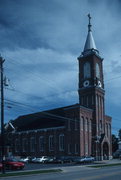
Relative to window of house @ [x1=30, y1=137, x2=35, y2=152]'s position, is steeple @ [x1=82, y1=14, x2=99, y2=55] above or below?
above

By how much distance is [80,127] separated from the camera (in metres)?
60.6

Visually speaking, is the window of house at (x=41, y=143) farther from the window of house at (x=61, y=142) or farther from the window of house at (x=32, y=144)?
the window of house at (x=61, y=142)

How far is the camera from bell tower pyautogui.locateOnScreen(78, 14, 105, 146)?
6538cm

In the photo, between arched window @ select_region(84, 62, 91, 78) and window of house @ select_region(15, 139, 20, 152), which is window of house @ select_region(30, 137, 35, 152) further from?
arched window @ select_region(84, 62, 91, 78)

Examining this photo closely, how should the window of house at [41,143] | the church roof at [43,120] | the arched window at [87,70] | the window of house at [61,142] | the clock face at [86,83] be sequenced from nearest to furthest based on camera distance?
A: the window of house at [61,142], the church roof at [43,120], the clock face at [86,83], the window of house at [41,143], the arched window at [87,70]

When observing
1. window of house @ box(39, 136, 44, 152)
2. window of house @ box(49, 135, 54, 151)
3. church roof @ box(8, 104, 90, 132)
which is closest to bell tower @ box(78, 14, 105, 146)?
church roof @ box(8, 104, 90, 132)

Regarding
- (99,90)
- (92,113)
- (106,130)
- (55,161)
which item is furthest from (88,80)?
(55,161)

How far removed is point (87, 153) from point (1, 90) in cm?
3602

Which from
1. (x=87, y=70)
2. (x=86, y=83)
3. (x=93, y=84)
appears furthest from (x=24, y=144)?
(x=87, y=70)

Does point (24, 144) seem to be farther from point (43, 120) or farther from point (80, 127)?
point (80, 127)

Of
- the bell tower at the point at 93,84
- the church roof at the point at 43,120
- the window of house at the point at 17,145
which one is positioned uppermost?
the bell tower at the point at 93,84

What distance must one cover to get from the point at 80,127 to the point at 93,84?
1162 cm

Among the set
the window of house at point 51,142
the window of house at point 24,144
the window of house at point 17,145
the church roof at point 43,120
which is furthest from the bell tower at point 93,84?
the window of house at point 17,145

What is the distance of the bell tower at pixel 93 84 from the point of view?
65375 millimetres
